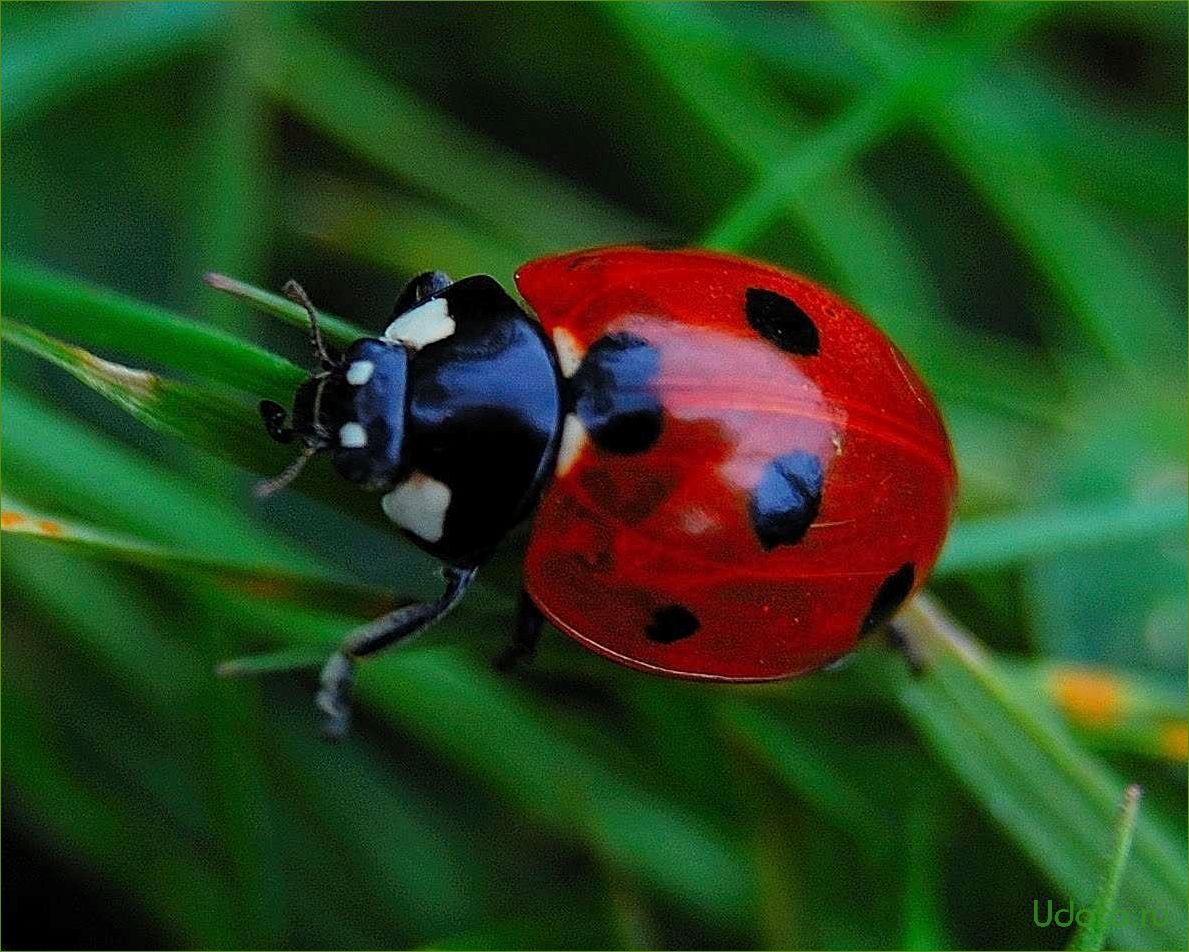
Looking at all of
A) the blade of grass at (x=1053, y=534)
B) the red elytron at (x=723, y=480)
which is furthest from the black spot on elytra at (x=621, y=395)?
the blade of grass at (x=1053, y=534)

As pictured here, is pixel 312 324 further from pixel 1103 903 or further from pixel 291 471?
pixel 1103 903

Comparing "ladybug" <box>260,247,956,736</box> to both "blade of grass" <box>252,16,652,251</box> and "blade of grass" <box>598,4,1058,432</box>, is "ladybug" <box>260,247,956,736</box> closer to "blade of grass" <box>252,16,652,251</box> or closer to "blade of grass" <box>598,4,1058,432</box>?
"blade of grass" <box>598,4,1058,432</box>

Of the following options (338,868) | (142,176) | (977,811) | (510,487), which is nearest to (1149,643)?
(977,811)

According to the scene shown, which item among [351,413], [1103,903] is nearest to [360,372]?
[351,413]

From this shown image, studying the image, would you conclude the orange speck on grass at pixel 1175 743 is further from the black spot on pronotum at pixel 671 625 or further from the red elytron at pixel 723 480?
the black spot on pronotum at pixel 671 625

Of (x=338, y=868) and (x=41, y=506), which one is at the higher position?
(x=41, y=506)

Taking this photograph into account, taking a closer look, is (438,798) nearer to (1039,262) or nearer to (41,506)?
(41,506)
